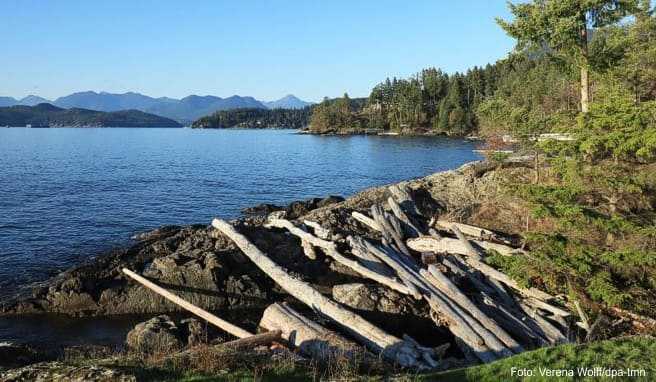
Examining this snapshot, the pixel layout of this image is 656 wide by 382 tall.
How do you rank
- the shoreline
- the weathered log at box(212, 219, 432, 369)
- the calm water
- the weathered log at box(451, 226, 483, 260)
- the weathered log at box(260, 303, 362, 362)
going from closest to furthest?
the weathered log at box(260, 303, 362, 362)
the weathered log at box(212, 219, 432, 369)
the shoreline
the weathered log at box(451, 226, 483, 260)
the calm water

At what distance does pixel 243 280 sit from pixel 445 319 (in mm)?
8793

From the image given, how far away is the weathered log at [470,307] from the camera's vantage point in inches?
548

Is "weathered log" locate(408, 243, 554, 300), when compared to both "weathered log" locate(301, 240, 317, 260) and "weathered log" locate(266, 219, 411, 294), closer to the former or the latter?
"weathered log" locate(266, 219, 411, 294)

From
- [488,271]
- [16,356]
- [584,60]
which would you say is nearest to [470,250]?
[488,271]

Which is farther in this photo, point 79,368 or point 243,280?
point 243,280

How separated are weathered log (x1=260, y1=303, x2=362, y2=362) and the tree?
45.7ft

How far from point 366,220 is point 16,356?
52.7 ft

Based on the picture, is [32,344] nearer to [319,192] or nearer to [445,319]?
[445,319]

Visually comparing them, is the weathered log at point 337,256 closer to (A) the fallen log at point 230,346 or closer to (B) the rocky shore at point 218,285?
(B) the rocky shore at point 218,285

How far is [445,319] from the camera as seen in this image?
15.9m

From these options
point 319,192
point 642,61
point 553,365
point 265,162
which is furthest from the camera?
point 265,162

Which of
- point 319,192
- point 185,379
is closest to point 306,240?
point 185,379

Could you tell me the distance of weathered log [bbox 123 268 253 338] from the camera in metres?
15.3

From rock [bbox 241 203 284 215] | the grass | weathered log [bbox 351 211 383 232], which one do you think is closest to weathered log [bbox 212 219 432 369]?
the grass
